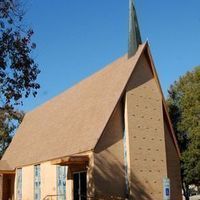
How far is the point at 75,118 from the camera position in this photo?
28.5 meters

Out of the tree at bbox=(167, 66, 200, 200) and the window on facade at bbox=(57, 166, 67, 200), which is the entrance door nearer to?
the window on facade at bbox=(57, 166, 67, 200)

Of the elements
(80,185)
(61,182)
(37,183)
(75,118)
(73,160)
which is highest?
(75,118)

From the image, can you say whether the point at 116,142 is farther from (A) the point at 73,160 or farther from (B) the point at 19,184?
(B) the point at 19,184

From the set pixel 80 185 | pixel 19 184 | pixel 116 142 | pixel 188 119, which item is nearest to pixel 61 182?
pixel 80 185

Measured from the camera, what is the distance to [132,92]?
82.4ft

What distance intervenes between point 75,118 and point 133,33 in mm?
6732

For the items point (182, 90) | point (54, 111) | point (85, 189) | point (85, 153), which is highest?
point (182, 90)

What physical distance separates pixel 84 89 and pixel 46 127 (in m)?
4.77

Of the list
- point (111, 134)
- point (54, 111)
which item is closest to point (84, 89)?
point (54, 111)

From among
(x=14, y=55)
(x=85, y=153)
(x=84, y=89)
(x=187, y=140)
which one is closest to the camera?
(x=14, y=55)

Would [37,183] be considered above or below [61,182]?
above

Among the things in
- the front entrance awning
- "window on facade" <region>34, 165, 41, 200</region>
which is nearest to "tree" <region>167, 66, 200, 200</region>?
"window on facade" <region>34, 165, 41, 200</region>

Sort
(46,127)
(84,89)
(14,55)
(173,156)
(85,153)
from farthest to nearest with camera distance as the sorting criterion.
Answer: (46,127) < (84,89) < (173,156) < (85,153) < (14,55)

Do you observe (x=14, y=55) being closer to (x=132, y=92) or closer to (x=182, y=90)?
(x=132, y=92)
